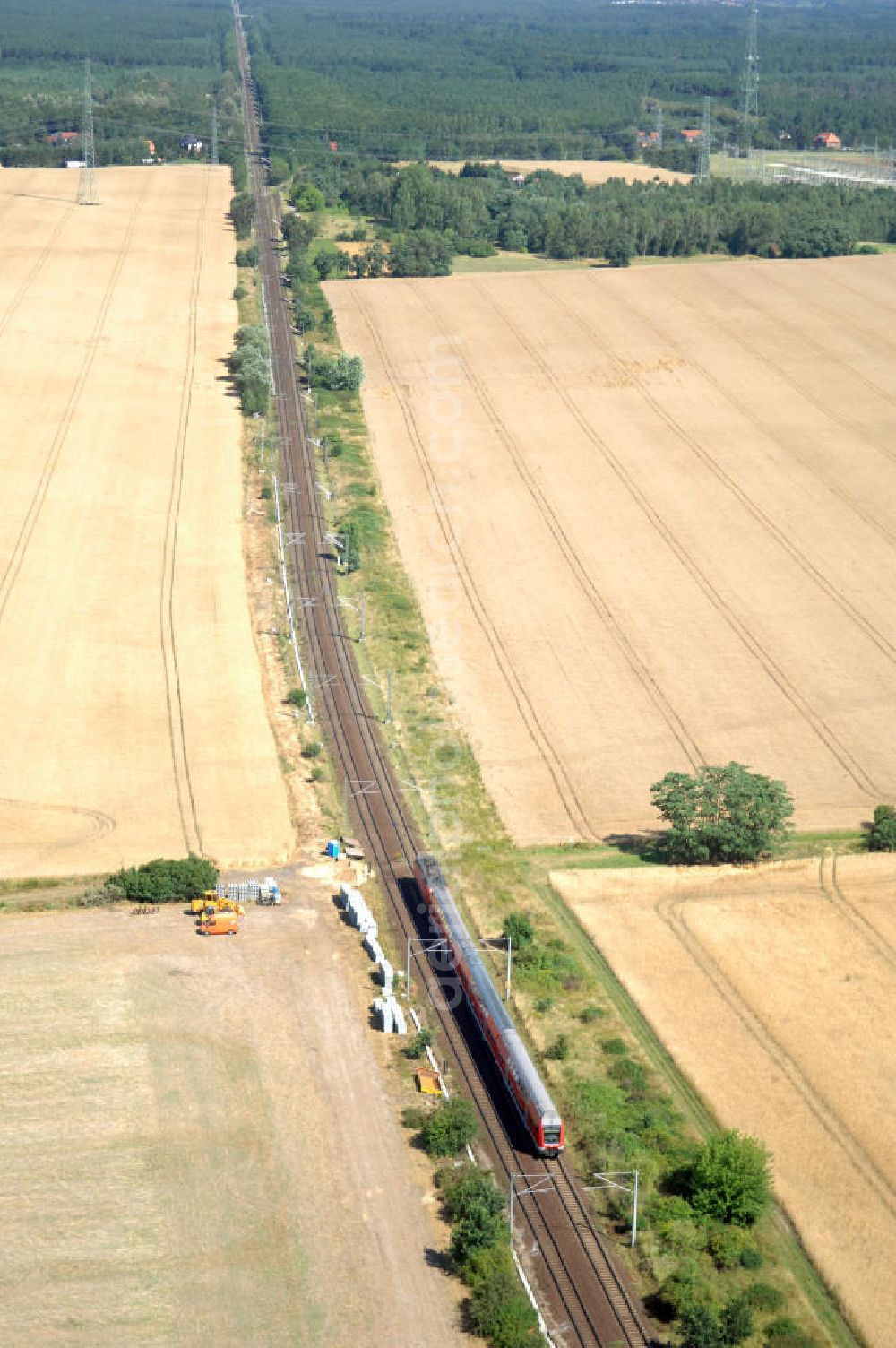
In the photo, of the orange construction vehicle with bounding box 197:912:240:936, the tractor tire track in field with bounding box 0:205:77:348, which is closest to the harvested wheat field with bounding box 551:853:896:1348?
the orange construction vehicle with bounding box 197:912:240:936

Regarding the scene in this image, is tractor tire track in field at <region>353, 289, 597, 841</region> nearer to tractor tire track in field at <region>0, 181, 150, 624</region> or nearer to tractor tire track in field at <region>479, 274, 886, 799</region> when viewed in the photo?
tractor tire track in field at <region>479, 274, 886, 799</region>

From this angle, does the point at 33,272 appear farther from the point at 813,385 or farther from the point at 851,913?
the point at 851,913

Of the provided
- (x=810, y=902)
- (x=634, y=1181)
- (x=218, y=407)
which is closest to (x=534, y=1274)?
(x=634, y=1181)

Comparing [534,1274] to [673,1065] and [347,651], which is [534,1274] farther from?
[347,651]

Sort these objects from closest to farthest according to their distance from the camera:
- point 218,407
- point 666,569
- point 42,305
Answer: point 666,569 → point 218,407 → point 42,305

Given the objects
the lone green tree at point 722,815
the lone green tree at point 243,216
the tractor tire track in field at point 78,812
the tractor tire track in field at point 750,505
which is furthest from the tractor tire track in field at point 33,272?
the lone green tree at point 722,815
